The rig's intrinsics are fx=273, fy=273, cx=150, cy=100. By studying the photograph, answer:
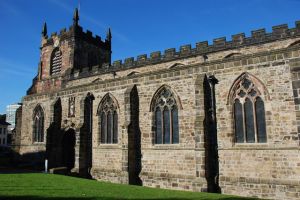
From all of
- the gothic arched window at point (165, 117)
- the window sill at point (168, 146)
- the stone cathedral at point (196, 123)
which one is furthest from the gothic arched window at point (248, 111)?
the gothic arched window at point (165, 117)

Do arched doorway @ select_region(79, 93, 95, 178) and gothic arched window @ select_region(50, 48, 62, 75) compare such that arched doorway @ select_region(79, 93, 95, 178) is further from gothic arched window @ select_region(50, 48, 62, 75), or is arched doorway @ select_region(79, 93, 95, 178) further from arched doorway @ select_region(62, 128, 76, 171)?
gothic arched window @ select_region(50, 48, 62, 75)

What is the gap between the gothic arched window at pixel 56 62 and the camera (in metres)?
33.7

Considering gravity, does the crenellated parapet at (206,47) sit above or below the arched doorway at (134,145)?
above

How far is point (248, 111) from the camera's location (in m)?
13.0

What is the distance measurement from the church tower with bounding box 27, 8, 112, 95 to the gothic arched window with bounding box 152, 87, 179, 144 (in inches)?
649

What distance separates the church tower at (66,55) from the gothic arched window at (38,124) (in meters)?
8.13

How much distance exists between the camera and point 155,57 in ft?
85.8

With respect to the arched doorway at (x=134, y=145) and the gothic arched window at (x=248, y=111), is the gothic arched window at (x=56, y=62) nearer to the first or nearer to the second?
the arched doorway at (x=134, y=145)

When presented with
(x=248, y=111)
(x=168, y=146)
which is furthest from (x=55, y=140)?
(x=248, y=111)

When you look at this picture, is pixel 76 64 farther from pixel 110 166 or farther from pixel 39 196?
pixel 39 196

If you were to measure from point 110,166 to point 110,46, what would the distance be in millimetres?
23579

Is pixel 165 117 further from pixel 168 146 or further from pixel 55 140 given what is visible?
pixel 55 140

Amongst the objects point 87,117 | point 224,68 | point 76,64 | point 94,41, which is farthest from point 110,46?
point 224,68

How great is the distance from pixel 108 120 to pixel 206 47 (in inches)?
428
